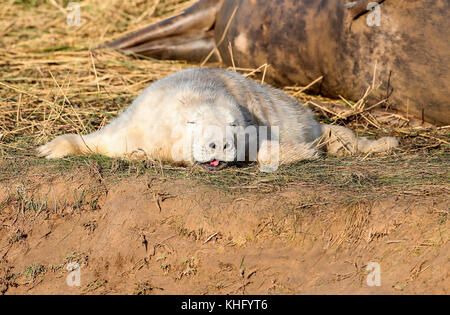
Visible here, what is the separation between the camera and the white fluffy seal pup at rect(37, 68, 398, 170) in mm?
3025

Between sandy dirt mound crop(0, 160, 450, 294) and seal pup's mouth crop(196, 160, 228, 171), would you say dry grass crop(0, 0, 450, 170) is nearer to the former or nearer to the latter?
sandy dirt mound crop(0, 160, 450, 294)

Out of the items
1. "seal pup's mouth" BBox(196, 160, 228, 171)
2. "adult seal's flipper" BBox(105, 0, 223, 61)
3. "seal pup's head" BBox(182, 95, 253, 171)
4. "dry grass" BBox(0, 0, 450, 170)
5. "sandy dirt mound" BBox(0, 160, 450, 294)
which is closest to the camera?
"sandy dirt mound" BBox(0, 160, 450, 294)

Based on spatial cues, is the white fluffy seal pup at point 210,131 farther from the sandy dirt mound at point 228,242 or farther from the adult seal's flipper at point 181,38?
the adult seal's flipper at point 181,38

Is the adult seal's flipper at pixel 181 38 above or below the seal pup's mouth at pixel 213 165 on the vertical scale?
above

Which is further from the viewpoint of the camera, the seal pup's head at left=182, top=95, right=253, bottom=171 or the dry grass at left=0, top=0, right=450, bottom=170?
the dry grass at left=0, top=0, right=450, bottom=170

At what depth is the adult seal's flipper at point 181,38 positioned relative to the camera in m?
5.39

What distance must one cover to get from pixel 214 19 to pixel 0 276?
3.31 metres

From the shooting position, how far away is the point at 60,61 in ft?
16.9

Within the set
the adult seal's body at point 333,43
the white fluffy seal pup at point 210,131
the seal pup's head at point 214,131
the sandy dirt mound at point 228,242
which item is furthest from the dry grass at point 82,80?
the seal pup's head at point 214,131

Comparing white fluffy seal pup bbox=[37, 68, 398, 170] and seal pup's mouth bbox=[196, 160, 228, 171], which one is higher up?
white fluffy seal pup bbox=[37, 68, 398, 170]

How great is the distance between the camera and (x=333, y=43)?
173 inches

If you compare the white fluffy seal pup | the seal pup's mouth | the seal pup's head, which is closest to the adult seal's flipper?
the white fluffy seal pup

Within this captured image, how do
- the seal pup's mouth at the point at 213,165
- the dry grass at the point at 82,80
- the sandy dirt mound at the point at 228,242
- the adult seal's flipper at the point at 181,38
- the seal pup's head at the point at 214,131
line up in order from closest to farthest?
the sandy dirt mound at the point at 228,242 → the seal pup's head at the point at 214,131 → the seal pup's mouth at the point at 213,165 → the dry grass at the point at 82,80 → the adult seal's flipper at the point at 181,38

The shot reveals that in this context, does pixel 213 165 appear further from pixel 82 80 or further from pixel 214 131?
pixel 82 80
